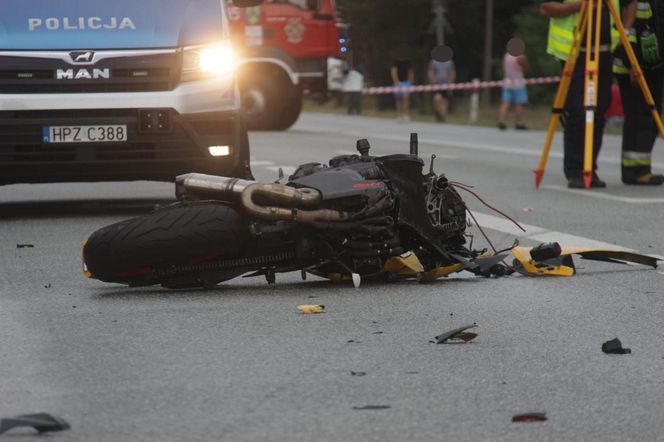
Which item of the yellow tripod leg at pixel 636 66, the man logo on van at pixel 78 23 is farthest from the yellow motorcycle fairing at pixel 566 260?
the yellow tripod leg at pixel 636 66

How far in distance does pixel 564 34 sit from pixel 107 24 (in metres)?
4.64

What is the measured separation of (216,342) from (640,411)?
1696 millimetres

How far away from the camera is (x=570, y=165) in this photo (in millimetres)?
Result: 14180

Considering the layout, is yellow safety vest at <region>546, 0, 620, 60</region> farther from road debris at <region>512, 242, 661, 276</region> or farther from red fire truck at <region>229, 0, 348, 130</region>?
red fire truck at <region>229, 0, 348, 130</region>

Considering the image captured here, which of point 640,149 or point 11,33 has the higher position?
point 11,33

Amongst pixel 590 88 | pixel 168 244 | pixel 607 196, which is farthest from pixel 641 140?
pixel 168 244

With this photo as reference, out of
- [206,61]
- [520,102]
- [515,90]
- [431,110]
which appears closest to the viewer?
[206,61]

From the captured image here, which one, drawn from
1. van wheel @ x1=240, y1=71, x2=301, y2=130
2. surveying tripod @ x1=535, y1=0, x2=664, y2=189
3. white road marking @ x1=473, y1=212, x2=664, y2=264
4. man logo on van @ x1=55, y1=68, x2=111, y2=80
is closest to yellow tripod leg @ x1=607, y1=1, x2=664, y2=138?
surveying tripod @ x1=535, y1=0, x2=664, y2=189

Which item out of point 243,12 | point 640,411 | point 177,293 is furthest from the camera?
point 243,12

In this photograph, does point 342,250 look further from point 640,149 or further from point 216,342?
point 640,149

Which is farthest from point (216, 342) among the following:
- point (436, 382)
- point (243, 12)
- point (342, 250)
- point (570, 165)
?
point (243, 12)

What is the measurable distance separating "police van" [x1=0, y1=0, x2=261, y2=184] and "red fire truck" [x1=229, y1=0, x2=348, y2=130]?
48.8ft

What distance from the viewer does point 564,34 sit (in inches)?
551

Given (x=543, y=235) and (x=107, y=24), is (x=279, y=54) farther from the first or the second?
(x=543, y=235)
